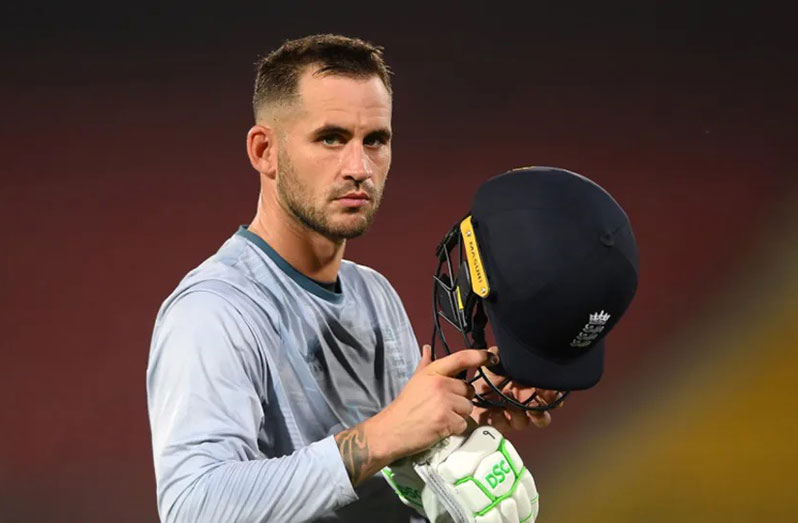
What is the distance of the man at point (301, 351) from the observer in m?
1.20

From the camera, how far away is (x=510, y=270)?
1191mm

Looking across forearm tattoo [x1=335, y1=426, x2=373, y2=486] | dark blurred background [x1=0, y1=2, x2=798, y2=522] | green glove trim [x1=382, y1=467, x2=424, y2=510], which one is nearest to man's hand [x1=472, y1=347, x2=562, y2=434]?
green glove trim [x1=382, y1=467, x2=424, y2=510]

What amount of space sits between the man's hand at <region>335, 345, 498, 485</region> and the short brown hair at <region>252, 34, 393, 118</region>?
46cm

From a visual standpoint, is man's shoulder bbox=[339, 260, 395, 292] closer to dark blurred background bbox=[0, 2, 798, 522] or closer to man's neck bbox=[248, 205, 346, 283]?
man's neck bbox=[248, 205, 346, 283]

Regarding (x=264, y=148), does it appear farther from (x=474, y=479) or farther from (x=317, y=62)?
(x=474, y=479)

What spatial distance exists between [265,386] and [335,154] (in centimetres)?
32

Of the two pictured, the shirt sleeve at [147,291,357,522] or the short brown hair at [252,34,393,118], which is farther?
the short brown hair at [252,34,393,118]

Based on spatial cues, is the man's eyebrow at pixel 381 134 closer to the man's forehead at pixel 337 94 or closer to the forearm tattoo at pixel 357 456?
the man's forehead at pixel 337 94

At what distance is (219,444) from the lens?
1209 millimetres

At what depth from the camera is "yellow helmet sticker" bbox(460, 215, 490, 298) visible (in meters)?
1.21

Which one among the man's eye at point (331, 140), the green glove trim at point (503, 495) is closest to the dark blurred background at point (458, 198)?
the man's eye at point (331, 140)

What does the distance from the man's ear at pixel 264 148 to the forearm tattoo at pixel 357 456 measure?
44 cm

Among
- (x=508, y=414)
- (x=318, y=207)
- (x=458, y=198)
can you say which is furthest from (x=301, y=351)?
(x=458, y=198)

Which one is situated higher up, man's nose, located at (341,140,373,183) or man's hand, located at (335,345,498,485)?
man's nose, located at (341,140,373,183)
